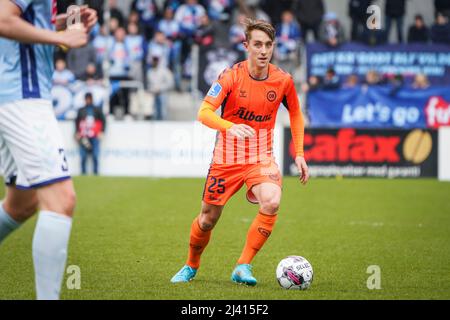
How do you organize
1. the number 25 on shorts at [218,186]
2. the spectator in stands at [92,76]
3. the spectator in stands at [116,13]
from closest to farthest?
the number 25 on shorts at [218,186], the spectator in stands at [92,76], the spectator in stands at [116,13]

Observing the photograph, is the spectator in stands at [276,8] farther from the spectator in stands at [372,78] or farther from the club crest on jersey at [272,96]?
the club crest on jersey at [272,96]

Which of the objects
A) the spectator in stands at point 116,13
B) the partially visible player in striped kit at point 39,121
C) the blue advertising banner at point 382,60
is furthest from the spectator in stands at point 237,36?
the partially visible player in striped kit at point 39,121

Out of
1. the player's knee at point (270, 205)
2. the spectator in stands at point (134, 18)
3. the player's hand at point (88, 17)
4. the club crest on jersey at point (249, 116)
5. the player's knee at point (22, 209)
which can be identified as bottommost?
the player's knee at point (270, 205)

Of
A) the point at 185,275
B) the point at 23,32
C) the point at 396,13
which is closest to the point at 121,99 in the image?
the point at 396,13

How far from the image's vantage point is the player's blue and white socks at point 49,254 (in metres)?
5.56

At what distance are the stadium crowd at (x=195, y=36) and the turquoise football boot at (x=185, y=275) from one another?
1518cm

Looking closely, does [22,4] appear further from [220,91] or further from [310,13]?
[310,13]

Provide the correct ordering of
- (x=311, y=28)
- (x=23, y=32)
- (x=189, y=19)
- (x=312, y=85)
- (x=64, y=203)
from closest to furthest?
(x=23, y=32) < (x=64, y=203) < (x=312, y=85) < (x=189, y=19) < (x=311, y=28)

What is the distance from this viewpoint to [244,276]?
760 centimetres

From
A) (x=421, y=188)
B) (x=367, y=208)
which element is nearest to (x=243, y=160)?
(x=367, y=208)

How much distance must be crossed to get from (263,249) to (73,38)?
521cm

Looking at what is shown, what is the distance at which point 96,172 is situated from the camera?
21922mm

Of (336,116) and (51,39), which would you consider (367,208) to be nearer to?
(336,116)

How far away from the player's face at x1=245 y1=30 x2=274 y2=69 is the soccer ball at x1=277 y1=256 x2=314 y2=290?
5.70ft
